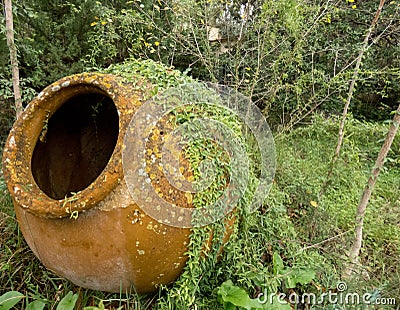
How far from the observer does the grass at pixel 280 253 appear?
1.55 metres

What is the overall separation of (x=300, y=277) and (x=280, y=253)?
36cm

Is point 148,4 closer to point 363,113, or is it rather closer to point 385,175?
point 385,175

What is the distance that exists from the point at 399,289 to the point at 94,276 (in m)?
1.63

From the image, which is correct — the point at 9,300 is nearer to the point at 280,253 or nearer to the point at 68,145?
the point at 68,145

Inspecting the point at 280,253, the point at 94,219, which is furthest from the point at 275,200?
the point at 94,219

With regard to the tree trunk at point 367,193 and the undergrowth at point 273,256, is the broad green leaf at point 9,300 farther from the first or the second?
the tree trunk at point 367,193

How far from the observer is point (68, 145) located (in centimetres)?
183

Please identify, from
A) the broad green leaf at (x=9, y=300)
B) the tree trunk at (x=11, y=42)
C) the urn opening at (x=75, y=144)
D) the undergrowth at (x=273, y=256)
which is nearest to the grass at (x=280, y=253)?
the undergrowth at (x=273, y=256)

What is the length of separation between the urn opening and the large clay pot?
6 cm

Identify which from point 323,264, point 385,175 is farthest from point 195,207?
point 385,175

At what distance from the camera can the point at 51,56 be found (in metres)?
3.46

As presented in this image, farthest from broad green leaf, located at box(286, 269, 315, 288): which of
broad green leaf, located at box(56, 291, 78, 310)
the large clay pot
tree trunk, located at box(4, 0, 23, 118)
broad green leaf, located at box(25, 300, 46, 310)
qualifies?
→ tree trunk, located at box(4, 0, 23, 118)

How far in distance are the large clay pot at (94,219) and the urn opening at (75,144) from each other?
2.3 inches

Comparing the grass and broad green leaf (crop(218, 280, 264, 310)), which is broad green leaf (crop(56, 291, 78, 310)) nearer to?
the grass
